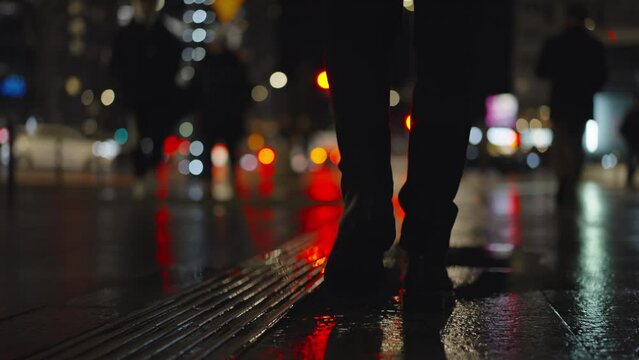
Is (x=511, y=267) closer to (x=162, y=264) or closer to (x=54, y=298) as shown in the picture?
(x=162, y=264)

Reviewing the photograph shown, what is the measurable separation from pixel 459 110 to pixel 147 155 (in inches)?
353

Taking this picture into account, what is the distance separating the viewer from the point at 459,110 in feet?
11.4

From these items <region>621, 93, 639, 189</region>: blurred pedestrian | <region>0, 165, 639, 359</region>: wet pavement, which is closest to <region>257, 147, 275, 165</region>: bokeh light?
<region>621, 93, 639, 189</region>: blurred pedestrian

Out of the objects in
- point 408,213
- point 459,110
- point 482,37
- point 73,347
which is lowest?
point 73,347

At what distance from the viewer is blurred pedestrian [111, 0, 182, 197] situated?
38.5 feet

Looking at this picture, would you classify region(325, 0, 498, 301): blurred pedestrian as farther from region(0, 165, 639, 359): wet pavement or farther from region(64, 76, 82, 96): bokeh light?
region(64, 76, 82, 96): bokeh light

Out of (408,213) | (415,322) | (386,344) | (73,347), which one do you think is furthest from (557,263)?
(73,347)

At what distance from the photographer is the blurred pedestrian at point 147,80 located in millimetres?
11727

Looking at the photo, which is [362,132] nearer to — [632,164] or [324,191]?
[324,191]

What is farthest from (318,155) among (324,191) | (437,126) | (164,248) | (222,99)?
(437,126)

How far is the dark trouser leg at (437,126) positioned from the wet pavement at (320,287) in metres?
0.30

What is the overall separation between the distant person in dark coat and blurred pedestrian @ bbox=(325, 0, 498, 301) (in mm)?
6601

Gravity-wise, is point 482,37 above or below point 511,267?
above

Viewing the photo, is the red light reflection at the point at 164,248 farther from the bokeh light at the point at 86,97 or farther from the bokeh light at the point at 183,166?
the bokeh light at the point at 86,97
